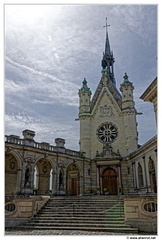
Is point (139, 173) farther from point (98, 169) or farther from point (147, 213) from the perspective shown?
point (147, 213)

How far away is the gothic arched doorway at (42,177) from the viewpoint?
2334 centimetres

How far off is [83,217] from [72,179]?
48.3 ft

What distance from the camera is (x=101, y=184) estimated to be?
2662cm

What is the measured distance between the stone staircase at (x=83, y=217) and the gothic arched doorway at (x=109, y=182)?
Result: 36.7 ft

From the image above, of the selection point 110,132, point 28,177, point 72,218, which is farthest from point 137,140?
point 72,218

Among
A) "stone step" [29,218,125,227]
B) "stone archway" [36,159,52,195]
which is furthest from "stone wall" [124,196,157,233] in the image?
"stone archway" [36,159,52,195]

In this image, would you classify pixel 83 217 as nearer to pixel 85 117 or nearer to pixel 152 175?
pixel 152 175

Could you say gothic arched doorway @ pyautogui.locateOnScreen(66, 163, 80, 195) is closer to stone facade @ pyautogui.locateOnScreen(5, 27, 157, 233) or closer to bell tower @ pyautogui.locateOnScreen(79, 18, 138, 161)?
stone facade @ pyautogui.locateOnScreen(5, 27, 157, 233)

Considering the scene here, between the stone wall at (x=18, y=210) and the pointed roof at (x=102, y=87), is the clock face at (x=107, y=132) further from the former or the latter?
the stone wall at (x=18, y=210)

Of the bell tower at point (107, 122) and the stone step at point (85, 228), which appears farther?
the bell tower at point (107, 122)

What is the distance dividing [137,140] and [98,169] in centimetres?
653

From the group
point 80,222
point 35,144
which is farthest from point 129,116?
point 80,222

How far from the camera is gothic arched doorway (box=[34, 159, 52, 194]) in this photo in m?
23.3

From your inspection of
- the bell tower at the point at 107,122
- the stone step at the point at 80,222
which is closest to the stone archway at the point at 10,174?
the stone step at the point at 80,222
